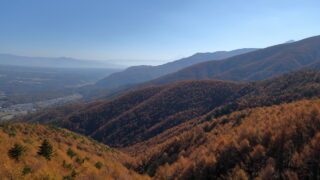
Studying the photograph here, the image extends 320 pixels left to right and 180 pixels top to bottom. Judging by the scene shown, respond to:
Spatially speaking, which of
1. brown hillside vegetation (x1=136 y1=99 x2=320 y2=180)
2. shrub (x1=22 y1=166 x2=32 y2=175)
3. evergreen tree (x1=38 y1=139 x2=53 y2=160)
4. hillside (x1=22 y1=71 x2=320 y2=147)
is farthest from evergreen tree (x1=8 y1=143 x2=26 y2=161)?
hillside (x1=22 y1=71 x2=320 y2=147)

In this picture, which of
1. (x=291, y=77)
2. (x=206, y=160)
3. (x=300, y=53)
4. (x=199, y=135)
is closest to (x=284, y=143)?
(x=206, y=160)

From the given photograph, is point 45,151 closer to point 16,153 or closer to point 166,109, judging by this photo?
point 16,153

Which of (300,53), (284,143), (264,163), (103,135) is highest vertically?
(300,53)

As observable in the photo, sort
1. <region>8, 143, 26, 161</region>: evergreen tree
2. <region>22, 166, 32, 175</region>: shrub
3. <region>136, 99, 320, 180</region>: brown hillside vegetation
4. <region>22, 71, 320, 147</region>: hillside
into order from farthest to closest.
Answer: <region>22, 71, 320, 147</region>: hillside → <region>8, 143, 26, 161</region>: evergreen tree → <region>22, 166, 32, 175</region>: shrub → <region>136, 99, 320, 180</region>: brown hillside vegetation

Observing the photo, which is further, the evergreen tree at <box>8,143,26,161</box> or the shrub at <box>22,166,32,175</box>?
the evergreen tree at <box>8,143,26,161</box>

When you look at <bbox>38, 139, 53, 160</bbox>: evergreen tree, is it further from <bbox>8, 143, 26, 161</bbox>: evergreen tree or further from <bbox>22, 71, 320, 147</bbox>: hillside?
<bbox>22, 71, 320, 147</bbox>: hillside

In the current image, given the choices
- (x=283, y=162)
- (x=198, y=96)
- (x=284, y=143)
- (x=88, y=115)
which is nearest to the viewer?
(x=283, y=162)

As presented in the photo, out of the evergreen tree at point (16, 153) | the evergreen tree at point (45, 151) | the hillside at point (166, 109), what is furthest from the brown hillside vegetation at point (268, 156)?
the hillside at point (166, 109)

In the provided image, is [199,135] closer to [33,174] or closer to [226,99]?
[33,174]

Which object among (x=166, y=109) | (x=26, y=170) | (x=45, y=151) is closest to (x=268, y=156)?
(x=26, y=170)

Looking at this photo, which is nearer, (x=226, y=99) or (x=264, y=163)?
(x=264, y=163)

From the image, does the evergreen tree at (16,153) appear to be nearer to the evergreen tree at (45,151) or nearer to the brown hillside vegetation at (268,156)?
the evergreen tree at (45,151)
